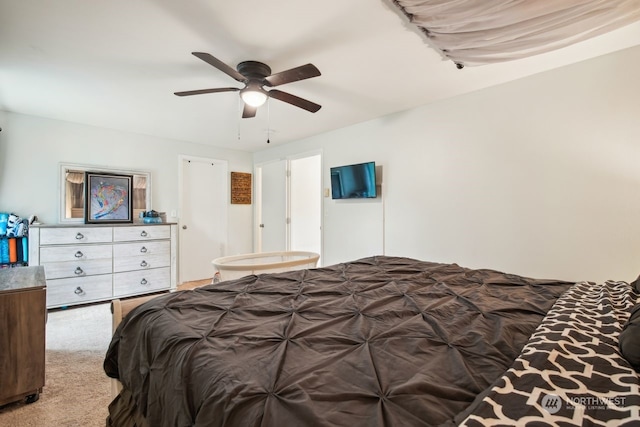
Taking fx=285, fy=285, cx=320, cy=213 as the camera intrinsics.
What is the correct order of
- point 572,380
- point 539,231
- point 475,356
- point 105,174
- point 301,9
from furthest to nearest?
1. point 105,174
2. point 539,231
3. point 301,9
4. point 475,356
5. point 572,380

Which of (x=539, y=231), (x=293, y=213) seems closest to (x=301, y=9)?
(x=539, y=231)

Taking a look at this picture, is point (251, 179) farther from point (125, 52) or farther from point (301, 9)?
point (301, 9)

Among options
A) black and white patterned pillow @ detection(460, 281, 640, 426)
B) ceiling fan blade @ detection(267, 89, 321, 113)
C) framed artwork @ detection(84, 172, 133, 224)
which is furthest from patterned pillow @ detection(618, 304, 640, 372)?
framed artwork @ detection(84, 172, 133, 224)

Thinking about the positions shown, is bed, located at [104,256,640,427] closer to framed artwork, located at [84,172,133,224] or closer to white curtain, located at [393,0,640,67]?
white curtain, located at [393,0,640,67]

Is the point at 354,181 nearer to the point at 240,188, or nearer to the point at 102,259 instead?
the point at 240,188

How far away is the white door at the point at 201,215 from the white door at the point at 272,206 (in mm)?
667

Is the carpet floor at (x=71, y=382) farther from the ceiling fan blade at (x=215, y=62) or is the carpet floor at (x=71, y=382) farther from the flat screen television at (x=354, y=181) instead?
the flat screen television at (x=354, y=181)

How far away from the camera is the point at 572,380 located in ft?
2.14

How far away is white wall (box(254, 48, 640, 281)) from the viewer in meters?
2.15

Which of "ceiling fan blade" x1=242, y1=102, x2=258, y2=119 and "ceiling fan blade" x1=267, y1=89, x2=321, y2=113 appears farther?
"ceiling fan blade" x1=242, y1=102, x2=258, y2=119

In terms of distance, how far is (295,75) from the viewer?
2.00 meters

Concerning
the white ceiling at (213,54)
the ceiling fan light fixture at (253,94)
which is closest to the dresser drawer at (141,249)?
the white ceiling at (213,54)

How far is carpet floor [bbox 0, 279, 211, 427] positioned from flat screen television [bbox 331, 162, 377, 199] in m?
3.06

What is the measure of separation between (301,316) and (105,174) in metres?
4.26
